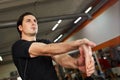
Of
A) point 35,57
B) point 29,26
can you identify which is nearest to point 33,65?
point 35,57

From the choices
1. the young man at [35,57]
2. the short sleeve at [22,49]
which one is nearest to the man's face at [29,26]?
the young man at [35,57]

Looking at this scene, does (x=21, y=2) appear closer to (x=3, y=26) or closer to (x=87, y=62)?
(x=3, y=26)

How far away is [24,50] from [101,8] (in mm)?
5483

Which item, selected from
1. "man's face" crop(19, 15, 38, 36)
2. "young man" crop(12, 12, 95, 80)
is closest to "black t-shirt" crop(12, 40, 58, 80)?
"young man" crop(12, 12, 95, 80)

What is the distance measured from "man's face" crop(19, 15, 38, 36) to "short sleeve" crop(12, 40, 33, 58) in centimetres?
11

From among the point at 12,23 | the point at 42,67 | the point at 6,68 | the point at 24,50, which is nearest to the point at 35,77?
the point at 42,67

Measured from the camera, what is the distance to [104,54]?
7117 millimetres

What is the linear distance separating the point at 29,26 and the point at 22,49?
260mm

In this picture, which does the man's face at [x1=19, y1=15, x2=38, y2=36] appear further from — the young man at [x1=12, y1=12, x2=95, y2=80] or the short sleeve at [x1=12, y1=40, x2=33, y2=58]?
the short sleeve at [x1=12, y1=40, x2=33, y2=58]

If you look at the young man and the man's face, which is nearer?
the young man

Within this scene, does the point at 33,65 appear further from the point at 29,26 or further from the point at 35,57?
the point at 29,26

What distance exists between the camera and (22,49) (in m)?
2.21

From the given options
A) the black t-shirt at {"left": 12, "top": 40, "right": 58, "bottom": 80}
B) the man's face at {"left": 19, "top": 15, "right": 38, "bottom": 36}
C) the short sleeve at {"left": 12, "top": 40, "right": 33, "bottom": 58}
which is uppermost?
the man's face at {"left": 19, "top": 15, "right": 38, "bottom": 36}

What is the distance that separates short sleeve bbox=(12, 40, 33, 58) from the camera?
218cm
